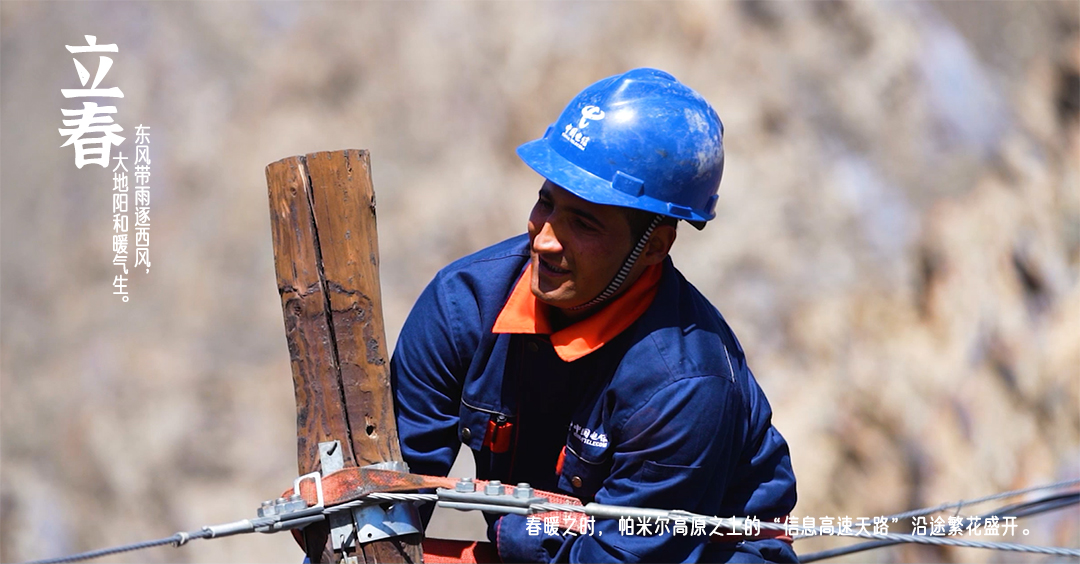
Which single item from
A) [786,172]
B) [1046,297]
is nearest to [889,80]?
[786,172]

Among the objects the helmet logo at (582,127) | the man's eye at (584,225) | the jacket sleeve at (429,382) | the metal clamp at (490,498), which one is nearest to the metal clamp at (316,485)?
the metal clamp at (490,498)

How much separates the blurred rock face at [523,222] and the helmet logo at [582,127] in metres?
4.74

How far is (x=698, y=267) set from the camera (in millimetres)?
7195

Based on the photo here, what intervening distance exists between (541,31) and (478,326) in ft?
19.2

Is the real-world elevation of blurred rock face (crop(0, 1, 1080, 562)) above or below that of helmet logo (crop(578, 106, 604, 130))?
above

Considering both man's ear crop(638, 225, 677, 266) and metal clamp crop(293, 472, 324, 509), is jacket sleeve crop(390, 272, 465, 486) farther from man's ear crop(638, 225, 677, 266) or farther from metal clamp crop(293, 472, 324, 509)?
man's ear crop(638, 225, 677, 266)

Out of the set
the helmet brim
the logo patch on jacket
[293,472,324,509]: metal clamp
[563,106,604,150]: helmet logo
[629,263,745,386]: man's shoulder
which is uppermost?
[563,106,604,150]: helmet logo

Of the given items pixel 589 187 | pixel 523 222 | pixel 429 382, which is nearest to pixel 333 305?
pixel 429 382

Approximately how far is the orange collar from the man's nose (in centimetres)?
14

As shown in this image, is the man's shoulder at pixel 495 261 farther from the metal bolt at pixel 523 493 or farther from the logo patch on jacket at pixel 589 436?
the metal bolt at pixel 523 493

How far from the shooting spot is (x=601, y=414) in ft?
7.27

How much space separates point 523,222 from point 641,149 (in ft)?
17.3

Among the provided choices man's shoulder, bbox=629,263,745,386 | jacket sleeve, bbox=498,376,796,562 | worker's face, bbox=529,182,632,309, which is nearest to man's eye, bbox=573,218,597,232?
worker's face, bbox=529,182,632,309

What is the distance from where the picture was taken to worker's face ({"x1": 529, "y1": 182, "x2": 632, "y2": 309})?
213cm
